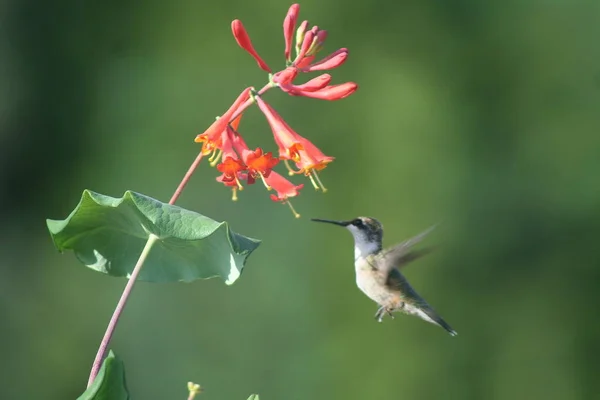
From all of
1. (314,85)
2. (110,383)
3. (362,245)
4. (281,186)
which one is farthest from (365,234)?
(110,383)

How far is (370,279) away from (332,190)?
4555 millimetres

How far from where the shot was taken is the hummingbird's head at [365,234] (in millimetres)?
3221

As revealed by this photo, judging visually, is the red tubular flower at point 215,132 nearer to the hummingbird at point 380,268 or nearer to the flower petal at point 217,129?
the flower petal at point 217,129

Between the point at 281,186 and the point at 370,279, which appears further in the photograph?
the point at 370,279

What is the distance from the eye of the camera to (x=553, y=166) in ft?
26.5

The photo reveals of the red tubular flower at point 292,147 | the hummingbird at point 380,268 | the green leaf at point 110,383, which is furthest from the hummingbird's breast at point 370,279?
the green leaf at point 110,383

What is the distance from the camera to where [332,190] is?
25.3 ft

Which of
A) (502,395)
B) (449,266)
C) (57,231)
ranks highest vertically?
(57,231)

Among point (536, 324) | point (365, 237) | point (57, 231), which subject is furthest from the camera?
point (536, 324)

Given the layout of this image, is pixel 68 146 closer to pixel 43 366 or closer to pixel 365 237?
pixel 43 366

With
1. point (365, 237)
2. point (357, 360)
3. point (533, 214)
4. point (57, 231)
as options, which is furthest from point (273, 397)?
point (57, 231)

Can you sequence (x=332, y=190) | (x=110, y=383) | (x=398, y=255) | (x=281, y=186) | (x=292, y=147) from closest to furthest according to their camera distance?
(x=110, y=383) → (x=292, y=147) → (x=281, y=186) → (x=398, y=255) → (x=332, y=190)

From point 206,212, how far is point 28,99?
7.16 ft

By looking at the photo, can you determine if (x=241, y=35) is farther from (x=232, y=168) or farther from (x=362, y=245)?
(x=362, y=245)
